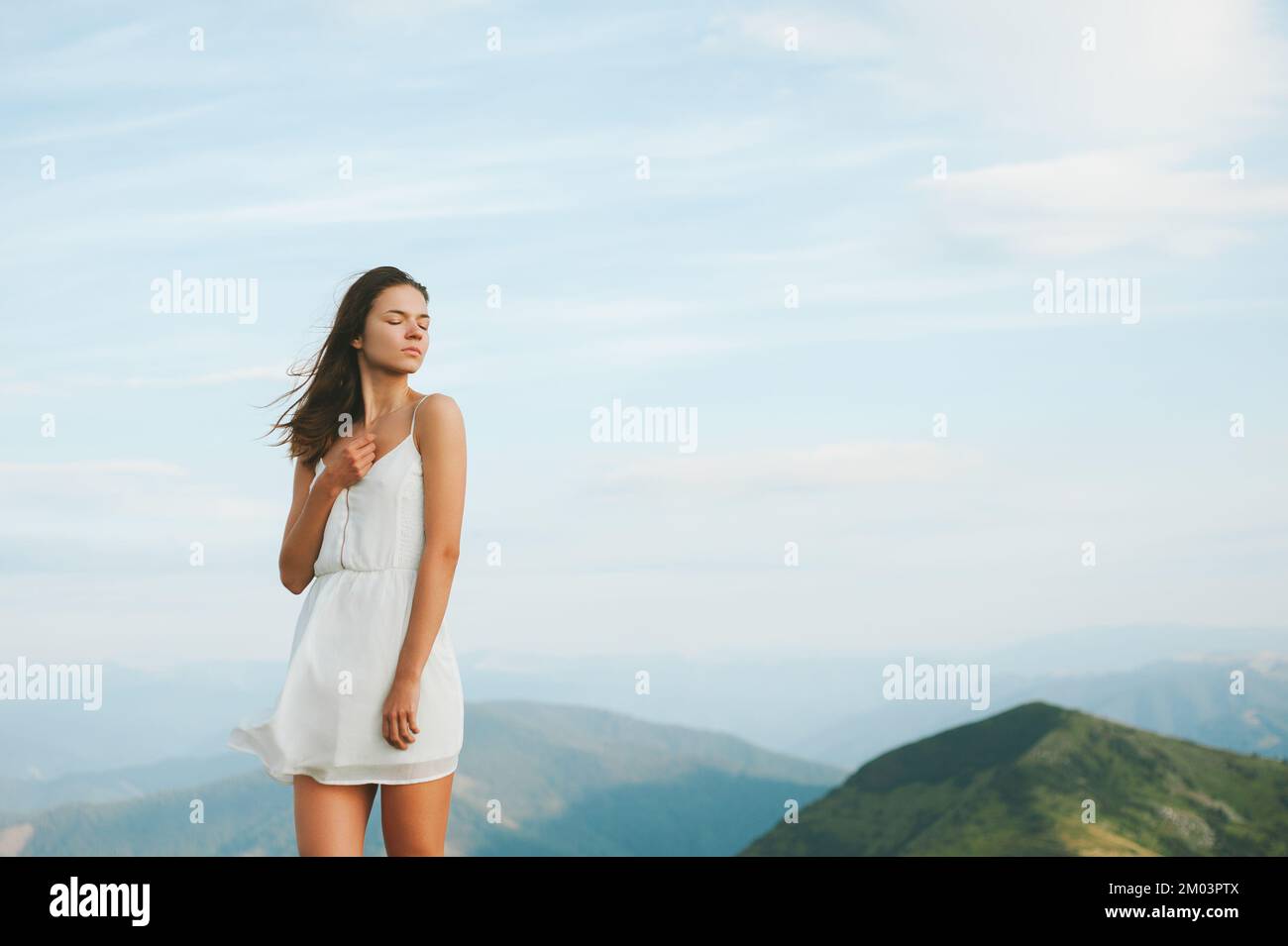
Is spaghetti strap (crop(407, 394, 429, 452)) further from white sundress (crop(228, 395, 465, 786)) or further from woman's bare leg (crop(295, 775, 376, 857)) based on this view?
woman's bare leg (crop(295, 775, 376, 857))

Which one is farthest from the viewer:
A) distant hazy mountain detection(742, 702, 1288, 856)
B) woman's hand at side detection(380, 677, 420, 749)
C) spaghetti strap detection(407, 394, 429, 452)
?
distant hazy mountain detection(742, 702, 1288, 856)

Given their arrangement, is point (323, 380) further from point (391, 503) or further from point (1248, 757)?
point (1248, 757)

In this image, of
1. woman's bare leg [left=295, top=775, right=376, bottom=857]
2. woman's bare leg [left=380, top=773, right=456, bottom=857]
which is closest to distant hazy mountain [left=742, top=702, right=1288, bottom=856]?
woman's bare leg [left=380, top=773, right=456, bottom=857]

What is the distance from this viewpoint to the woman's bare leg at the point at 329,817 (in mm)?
3613

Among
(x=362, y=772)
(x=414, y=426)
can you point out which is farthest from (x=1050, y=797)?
(x=414, y=426)

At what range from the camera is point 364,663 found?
3662mm

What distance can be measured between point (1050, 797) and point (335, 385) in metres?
14.3

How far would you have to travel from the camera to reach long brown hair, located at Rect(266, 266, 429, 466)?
392 cm

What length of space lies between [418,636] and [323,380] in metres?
0.92

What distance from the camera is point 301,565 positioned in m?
3.85

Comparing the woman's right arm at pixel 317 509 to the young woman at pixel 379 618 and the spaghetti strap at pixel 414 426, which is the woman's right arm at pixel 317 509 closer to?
the young woman at pixel 379 618

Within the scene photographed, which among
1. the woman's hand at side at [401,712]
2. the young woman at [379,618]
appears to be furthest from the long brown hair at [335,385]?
the woman's hand at side at [401,712]

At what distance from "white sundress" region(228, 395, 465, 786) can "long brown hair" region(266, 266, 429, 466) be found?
26 cm
